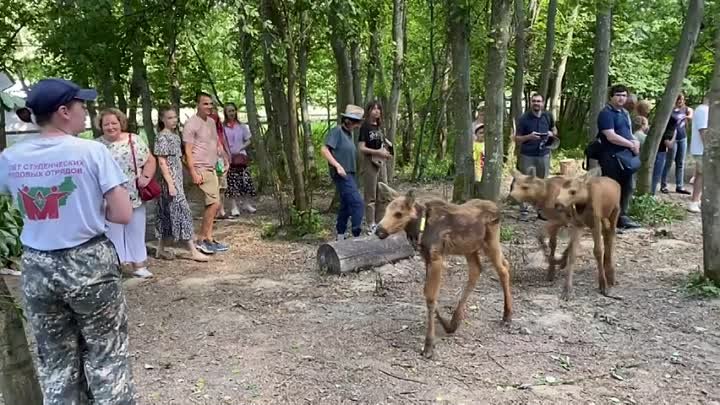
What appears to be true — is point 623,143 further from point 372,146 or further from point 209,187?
point 209,187

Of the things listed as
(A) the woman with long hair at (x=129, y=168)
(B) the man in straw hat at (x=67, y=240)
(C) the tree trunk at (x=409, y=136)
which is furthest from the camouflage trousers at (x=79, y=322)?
(C) the tree trunk at (x=409, y=136)

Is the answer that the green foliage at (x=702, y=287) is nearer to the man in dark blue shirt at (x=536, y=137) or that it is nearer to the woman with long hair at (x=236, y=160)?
the man in dark blue shirt at (x=536, y=137)

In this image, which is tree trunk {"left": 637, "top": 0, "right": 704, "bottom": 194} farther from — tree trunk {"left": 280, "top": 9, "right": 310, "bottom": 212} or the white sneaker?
tree trunk {"left": 280, "top": 9, "right": 310, "bottom": 212}

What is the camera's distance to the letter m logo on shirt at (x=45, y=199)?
2949mm

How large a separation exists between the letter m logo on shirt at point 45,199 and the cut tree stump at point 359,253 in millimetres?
4214

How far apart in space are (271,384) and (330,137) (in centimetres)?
413

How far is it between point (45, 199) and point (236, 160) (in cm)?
810

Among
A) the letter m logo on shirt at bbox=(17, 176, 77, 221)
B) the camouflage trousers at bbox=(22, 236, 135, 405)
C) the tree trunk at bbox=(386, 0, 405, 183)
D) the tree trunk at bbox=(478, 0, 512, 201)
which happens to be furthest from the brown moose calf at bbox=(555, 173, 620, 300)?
the tree trunk at bbox=(386, 0, 405, 183)

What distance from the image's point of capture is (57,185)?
2945 mm

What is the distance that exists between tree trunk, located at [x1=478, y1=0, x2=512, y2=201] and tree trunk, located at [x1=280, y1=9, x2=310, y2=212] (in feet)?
8.43

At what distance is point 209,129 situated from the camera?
26.7 feet

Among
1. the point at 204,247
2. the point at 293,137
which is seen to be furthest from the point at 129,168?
the point at 293,137

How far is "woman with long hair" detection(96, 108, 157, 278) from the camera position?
6410 mm

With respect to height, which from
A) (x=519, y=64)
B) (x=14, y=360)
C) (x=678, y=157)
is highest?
(x=519, y=64)
